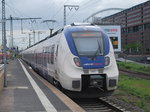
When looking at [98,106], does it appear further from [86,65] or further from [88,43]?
[88,43]

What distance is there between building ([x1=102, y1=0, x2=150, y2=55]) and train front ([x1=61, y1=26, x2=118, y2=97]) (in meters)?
102

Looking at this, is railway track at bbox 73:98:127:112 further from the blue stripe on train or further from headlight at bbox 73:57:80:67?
headlight at bbox 73:57:80:67

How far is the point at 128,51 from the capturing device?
132875 mm

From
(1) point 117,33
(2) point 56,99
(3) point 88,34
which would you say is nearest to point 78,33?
(3) point 88,34

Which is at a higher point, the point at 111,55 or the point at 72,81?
the point at 111,55

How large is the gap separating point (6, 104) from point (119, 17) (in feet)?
440

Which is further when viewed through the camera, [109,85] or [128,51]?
[128,51]

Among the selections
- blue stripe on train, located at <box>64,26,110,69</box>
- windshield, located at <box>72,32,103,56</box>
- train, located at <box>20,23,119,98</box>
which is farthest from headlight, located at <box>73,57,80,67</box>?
windshield, located at <box>72,32,103,56</box>

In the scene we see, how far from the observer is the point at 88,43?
14.3 metres

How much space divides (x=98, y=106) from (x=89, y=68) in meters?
1.47

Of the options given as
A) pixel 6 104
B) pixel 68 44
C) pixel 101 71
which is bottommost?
pixel 6 104

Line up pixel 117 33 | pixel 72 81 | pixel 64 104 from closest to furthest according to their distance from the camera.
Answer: pixel 64 104 < pixel 72 81 < pixel 117 33

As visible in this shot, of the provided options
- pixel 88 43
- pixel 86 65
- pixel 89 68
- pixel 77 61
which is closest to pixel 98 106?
pixel 89 68

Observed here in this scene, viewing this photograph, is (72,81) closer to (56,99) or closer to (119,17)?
(56,99)
